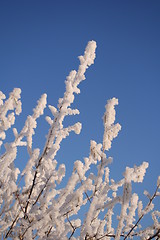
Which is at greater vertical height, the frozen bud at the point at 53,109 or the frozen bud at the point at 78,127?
the frozen bud at the point at 53,109

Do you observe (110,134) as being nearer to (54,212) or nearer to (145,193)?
(145,193)

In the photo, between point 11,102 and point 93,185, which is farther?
point 11,102

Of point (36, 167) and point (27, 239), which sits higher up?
point (36, 167)

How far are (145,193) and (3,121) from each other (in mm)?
1729

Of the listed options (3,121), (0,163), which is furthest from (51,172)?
(3,121)

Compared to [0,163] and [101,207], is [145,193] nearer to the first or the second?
[101,207]

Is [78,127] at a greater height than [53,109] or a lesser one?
lesser

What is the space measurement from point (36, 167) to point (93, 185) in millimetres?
591

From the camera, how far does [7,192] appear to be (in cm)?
256

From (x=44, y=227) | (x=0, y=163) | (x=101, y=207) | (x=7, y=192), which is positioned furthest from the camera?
(x=7, y=192)

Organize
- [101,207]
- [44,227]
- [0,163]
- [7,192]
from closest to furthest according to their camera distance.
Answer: [101,207] → [44,227] → [0,163] → [7,192]

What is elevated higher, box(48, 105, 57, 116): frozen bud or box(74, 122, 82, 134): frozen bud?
box(48, 105, 57, 116): frozen bud

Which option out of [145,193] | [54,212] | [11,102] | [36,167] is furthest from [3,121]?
[145,193]

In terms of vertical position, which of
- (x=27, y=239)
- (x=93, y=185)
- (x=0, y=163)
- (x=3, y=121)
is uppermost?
(x=3, y=121)
